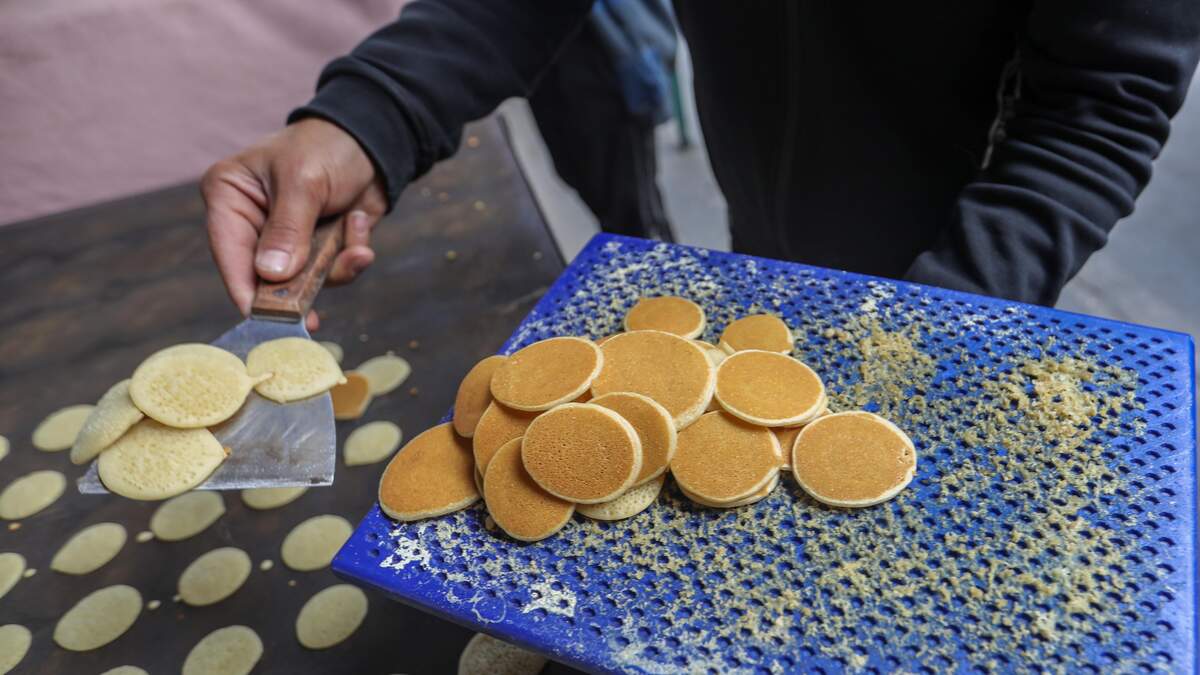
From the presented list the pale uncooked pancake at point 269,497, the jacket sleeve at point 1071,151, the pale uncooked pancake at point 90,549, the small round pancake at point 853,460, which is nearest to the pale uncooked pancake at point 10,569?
the pale uncooked pancake at point 90,549

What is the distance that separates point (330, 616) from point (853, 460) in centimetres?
58

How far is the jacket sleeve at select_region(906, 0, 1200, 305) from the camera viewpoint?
2.15 ft

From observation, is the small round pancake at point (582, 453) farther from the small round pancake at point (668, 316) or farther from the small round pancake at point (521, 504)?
the small round pancake at point (668, 316)

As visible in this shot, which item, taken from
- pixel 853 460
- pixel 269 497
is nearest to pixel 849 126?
pixel 853 460

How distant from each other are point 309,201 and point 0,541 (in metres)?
0.57

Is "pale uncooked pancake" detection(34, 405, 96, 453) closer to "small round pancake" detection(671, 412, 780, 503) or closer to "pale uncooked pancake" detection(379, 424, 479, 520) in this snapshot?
"pale uncooked pancake" detection(379, 424, 479, 520)

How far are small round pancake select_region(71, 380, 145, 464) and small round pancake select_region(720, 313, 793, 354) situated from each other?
63 centimetres

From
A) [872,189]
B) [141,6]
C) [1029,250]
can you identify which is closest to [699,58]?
[872,189]

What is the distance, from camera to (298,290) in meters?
0.88

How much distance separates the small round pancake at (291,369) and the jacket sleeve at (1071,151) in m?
0.64

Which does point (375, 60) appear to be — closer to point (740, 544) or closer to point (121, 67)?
point (740, 544)

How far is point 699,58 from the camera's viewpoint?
1073 mm

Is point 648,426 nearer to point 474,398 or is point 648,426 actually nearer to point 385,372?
point 474,398

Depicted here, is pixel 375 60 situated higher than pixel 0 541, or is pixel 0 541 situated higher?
pixel 375 60
